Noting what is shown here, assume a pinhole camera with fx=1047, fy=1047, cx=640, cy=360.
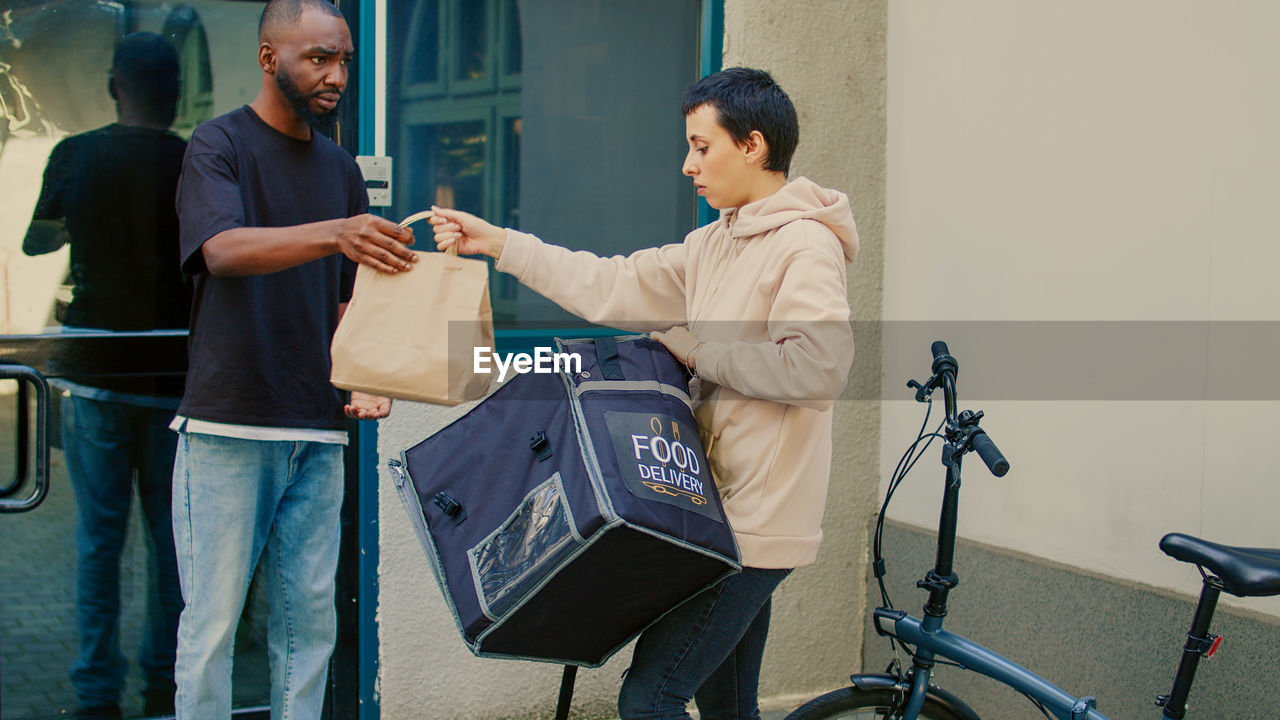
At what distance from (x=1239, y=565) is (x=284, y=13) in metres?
2.44

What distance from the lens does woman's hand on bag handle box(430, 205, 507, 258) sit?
2270mm

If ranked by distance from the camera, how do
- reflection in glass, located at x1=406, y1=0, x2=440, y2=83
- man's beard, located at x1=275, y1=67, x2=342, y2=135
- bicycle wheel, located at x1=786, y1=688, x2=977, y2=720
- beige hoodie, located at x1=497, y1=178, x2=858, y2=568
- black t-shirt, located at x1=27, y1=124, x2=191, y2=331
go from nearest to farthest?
beige hoodie, located at x1=497, y1=178, x2=858, y2=568 → man's beard, located at x1=275, y1=67, x2=342, y2=135 → bicycle wheel, located at x1=786, y1=688, x2=977, y2=720 → black t-shirt, located at x1=27, y1=124, x2=191, y2=331 → reflection in glass, located at x1=406, y1=0, x2=440, y2=83

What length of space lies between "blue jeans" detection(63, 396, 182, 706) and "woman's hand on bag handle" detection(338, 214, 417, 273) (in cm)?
129

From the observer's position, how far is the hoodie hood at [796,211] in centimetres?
211

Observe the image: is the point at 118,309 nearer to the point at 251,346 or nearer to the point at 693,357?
the point at 251,346

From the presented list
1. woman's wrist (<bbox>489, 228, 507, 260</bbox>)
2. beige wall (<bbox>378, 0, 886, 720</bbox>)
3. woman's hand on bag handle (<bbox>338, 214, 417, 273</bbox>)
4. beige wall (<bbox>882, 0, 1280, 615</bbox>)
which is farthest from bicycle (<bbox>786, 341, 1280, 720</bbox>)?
beige wall (<bbox>378, 0, 886, 720</bbox>)

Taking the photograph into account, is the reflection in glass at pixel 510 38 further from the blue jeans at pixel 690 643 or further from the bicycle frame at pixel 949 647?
the blue jeans at pixel 690 643

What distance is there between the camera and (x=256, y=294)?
2.45m

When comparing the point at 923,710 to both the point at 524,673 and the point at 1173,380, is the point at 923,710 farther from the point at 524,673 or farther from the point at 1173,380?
the point at 524,673

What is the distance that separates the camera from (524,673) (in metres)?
3.55

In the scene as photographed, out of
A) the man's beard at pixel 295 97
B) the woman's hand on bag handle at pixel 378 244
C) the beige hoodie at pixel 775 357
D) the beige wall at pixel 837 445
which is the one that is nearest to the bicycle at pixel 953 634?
the beige hoodie at pixel 775 357

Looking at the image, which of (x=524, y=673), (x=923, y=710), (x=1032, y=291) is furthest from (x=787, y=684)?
(x=1032, y=291)

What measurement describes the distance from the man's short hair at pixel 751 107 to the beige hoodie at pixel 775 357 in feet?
0.33

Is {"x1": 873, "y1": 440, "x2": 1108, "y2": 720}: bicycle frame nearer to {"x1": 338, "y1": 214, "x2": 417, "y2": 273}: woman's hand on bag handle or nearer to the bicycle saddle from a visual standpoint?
the bicycle saddle
